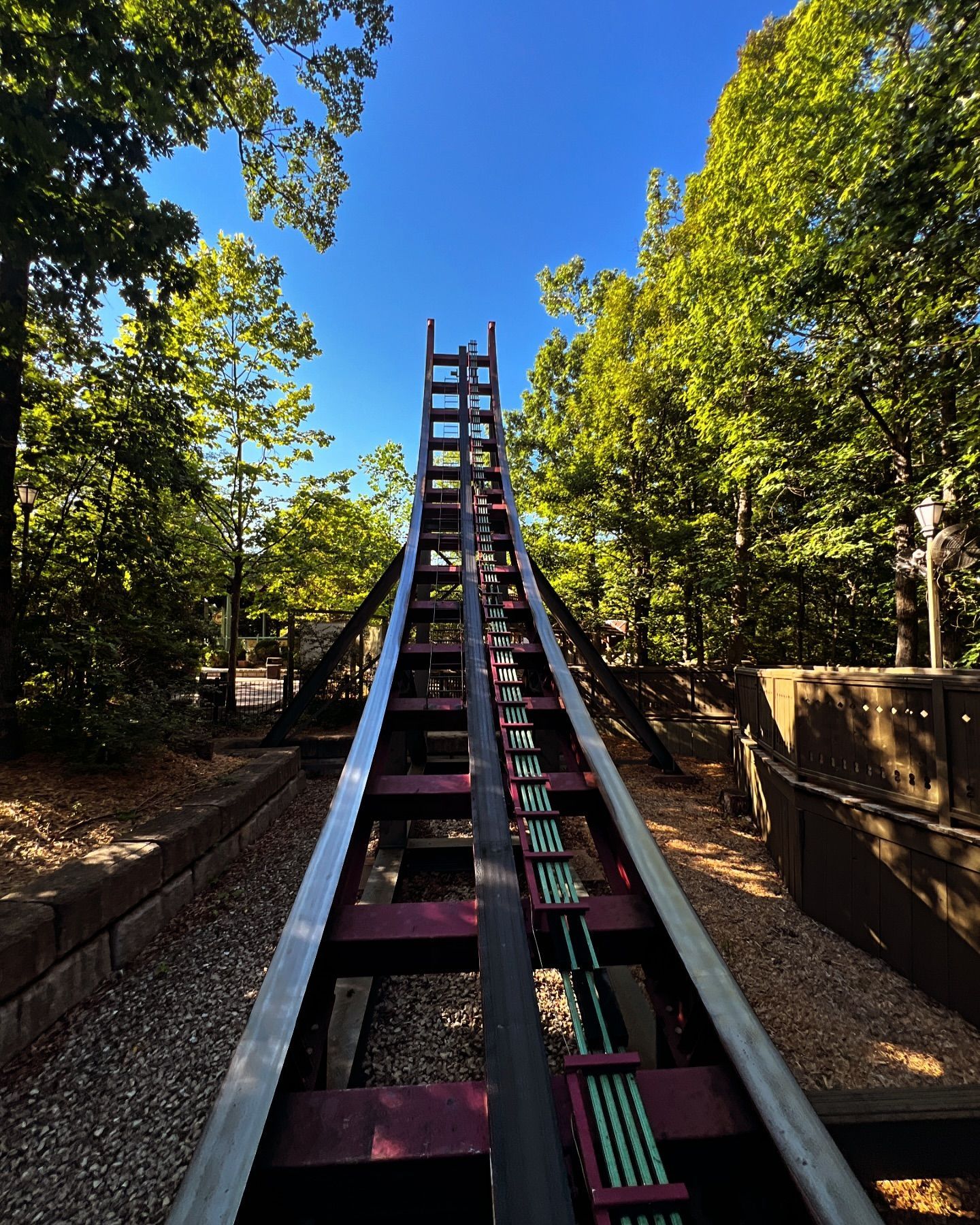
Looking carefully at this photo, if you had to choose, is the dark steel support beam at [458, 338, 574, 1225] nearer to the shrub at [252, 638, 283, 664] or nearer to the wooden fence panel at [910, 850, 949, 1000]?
the wooden fence panel at [910, 850, 949, 1000]

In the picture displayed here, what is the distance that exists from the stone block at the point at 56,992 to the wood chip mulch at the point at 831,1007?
415cm

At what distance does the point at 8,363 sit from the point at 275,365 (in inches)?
278

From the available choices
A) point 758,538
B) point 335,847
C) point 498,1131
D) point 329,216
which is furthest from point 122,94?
point 758,538

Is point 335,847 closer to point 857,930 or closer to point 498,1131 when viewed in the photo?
point 498,1131

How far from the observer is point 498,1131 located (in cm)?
120

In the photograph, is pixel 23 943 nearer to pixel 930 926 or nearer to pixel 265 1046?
pixel 265 1046

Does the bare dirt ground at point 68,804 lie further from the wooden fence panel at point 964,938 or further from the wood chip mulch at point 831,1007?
the wooden fence panel at point 964,938

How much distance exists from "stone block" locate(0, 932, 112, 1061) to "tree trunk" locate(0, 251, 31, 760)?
266cm

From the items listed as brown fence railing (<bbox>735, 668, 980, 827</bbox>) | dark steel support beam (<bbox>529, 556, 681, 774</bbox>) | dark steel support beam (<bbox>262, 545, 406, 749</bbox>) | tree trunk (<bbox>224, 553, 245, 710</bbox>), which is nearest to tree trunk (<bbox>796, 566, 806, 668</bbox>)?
dark steel support beam (<bbox>529, 556, 681, 774</bbox>)

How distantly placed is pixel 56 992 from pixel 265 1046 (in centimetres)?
254

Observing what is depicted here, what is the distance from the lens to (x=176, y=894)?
3.85 metres

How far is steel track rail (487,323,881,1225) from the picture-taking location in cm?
109

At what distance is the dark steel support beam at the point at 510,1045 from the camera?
3.57 feet

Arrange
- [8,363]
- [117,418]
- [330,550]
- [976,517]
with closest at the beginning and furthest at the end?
[8,363] → [117,418] → [976,517] → [330,550]
